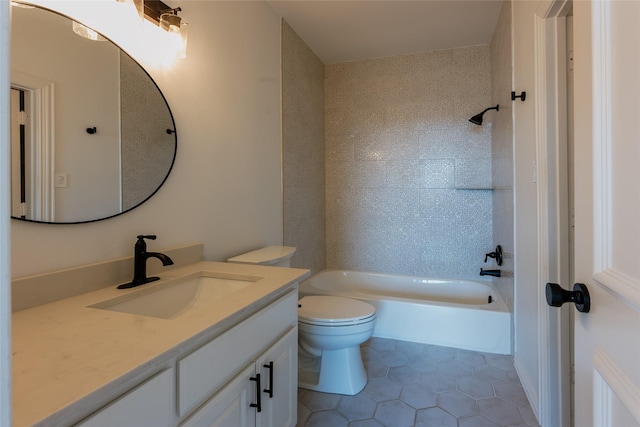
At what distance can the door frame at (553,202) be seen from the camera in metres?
1.43

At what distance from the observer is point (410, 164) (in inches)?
124

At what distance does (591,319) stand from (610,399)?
0.44 feet

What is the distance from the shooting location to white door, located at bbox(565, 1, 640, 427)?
1.56 feet

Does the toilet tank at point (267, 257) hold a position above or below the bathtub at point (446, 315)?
above

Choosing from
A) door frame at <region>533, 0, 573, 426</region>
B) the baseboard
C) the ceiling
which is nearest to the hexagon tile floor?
the baseboard

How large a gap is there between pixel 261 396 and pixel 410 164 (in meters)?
2.53

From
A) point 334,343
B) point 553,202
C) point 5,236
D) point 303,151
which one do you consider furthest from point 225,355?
point 303,151

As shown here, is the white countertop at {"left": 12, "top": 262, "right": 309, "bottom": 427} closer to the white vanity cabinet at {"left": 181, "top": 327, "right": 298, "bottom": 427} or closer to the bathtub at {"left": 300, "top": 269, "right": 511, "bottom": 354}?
the white vanity cabinet at {"left": 181, "top": 327, "right": 298, "bottom": 427}

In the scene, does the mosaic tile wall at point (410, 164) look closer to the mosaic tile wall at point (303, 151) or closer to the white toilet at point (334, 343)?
the mosaic tile wall at point (303, 151)

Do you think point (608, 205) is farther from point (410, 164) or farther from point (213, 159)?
point (410, 164)

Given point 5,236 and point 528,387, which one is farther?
point 528,387

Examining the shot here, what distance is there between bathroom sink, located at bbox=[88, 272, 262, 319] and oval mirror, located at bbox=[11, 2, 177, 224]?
323 mm

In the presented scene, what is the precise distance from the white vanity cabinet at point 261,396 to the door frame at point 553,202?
1.15m

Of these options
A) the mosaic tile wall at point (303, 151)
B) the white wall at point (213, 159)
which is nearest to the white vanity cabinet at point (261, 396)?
the white wall at point (213, 159)
